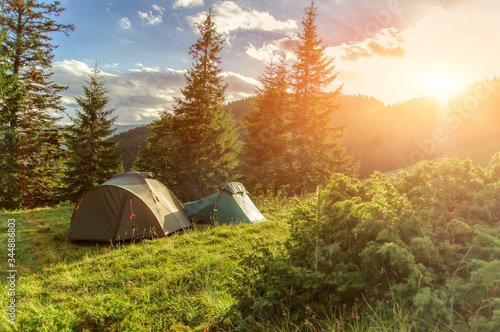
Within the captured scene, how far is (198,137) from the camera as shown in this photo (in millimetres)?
17891

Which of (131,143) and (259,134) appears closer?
(259,134)

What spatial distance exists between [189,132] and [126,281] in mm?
13863

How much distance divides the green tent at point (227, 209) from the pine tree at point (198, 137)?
270 inches

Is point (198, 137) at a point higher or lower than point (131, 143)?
lower

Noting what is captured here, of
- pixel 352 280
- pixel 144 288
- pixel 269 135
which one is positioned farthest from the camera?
pixel 269 135

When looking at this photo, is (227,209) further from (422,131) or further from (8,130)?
(422,131)

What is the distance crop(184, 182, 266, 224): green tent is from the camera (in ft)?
33.0

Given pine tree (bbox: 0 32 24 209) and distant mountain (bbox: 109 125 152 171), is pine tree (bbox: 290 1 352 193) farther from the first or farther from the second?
distant mountain (bbox: 109 125 152 171)

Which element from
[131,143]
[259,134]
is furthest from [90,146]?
[131,143]

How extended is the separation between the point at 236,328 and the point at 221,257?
310cm

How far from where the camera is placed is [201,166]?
17.4 meters

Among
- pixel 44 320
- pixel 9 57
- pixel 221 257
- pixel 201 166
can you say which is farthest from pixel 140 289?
pixel 9 57

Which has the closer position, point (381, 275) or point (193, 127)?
point (381, 275)

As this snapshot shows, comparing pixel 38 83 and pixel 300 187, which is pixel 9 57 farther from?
pixel 300 187
